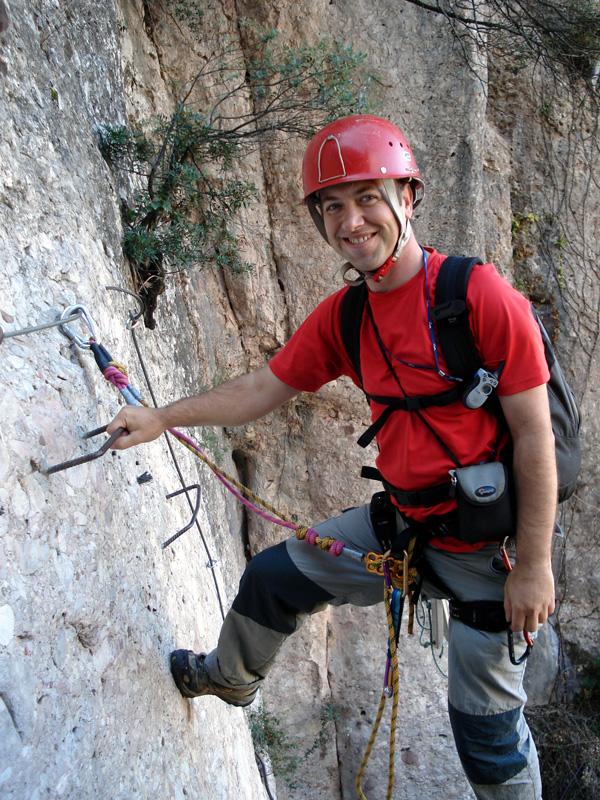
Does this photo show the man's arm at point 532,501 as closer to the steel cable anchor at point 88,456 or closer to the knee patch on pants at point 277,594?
the knee patch on pants at point 277,594

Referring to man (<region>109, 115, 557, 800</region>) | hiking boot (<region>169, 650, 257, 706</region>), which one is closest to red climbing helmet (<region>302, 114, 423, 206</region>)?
man (<region>109, 115, 557, 800</region>)

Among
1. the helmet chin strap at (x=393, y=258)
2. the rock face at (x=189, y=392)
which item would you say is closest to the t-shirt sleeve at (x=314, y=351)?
the helmet chin strap at (x=393, y=258)

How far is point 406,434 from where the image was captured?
2699 millimetres

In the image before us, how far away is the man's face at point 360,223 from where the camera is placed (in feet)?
8.77

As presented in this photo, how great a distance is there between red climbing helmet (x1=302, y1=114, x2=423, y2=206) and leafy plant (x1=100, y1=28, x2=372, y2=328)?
48.5 inches

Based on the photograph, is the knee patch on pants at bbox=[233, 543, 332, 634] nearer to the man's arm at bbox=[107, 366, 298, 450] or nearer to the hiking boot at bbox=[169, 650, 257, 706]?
the hiking boot at bbox=[169, 650, 257, 706]

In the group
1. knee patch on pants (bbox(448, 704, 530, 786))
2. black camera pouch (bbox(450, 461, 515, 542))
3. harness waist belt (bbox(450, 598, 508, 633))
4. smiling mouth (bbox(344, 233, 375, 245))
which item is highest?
smiling mouth (bbox(344, 233, 375, 245))

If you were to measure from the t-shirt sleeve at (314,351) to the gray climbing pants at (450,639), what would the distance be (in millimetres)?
655

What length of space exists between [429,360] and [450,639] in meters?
1.12

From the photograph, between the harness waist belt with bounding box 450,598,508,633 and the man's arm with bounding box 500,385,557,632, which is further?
the harness waist belt with bounding box 450,598,508,633

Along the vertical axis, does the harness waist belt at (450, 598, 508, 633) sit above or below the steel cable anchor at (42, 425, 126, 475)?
below

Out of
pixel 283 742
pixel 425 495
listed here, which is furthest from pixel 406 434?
pixel 283 742

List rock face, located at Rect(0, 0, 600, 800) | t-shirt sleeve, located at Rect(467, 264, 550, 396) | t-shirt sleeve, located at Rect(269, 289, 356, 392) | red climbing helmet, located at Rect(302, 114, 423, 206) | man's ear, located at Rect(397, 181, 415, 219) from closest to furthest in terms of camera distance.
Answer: rock face, located at Rect(0, 0, 600, 800) < t-shirt sleeve, located at Rect(467, 264, 550, 396) < red climbing helmet, located at Rect(302, 114, 423, 206) < man's ear, located at Rect(397, 181, 415, 219) < t-shirt sleeve, located at Rect(269, 289, 356, 392)

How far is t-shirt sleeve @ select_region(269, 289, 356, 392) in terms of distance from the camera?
2.99m
